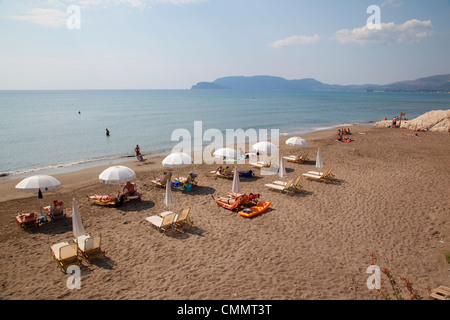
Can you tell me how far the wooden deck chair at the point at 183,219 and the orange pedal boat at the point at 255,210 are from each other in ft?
6.84

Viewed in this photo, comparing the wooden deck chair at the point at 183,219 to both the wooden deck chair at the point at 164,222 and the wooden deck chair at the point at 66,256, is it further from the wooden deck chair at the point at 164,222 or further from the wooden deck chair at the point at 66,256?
the wooden deck chair at the point at 66,256

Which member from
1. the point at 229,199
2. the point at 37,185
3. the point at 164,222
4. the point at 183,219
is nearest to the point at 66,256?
the point at 164,222

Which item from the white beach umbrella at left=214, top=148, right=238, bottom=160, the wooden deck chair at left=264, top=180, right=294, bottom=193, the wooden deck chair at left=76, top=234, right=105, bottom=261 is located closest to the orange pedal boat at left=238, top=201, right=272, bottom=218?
the wooden deck chair at left=264, top=180, right=294, bottom=193

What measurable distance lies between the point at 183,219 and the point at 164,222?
68 centimetres

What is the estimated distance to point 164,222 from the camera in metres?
9.39

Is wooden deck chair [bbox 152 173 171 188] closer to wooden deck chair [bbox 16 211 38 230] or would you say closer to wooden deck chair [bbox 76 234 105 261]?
wooden deck chair [bbox 16 211 38 230]

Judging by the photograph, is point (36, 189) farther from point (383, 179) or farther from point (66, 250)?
point (383, 179)

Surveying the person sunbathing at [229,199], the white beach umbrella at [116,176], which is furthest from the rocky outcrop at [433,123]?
the white beach umbrella at [116,176]

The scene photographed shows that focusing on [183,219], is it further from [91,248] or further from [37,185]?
[37,185]

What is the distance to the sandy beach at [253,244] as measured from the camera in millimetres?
6570

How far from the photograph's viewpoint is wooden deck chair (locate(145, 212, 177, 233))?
9.40 m

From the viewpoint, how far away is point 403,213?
10.5m

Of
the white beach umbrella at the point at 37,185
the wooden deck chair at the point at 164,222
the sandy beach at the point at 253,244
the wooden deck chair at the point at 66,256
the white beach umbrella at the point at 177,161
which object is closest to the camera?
the sandy beach at the point at 253,244
